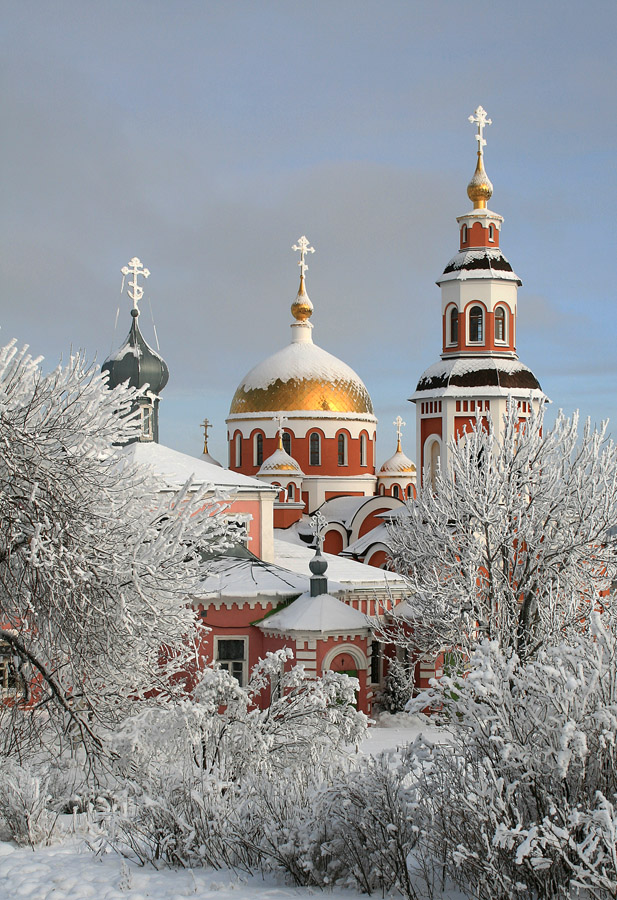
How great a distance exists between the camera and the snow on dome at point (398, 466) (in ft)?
135

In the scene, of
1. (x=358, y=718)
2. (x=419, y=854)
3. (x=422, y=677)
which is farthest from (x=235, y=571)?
(x=419, y=854)

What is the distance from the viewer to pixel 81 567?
30.8 ft

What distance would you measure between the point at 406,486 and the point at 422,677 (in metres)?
20.5

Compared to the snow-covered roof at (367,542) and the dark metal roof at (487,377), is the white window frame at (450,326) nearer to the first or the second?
the dark metal roof at (487,377)

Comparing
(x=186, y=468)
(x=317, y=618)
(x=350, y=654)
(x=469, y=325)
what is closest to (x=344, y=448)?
(x=469, y=325)

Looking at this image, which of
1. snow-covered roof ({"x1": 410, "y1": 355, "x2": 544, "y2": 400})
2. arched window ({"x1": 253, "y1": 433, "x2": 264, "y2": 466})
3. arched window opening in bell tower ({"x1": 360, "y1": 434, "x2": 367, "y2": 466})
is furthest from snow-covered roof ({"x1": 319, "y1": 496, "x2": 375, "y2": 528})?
snow-covered roof ({"x1": 410, "y1": 355, "x2": 544, "y2": 400})

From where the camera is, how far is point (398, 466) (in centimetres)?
4144

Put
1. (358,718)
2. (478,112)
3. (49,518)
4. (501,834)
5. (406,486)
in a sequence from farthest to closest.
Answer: (406,486)
(478,112)
(358,718)
(49,518)
(501,834)

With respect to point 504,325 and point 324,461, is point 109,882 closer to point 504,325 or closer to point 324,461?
point 504,325

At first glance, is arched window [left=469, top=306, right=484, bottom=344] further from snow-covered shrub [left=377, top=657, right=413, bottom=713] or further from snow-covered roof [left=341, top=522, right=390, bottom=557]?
snow-covered shrub [left=377, top=657, right=413, bottom=713]

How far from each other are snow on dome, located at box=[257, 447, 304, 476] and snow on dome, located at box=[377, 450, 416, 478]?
4735mm

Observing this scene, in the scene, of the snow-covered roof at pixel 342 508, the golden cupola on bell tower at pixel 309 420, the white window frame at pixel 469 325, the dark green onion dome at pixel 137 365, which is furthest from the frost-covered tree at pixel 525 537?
the golden cupola on bell tower at pixel 309 420

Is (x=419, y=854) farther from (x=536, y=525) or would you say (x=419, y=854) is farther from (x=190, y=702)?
(x=536, y=525)

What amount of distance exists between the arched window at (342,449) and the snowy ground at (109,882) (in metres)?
32.0
